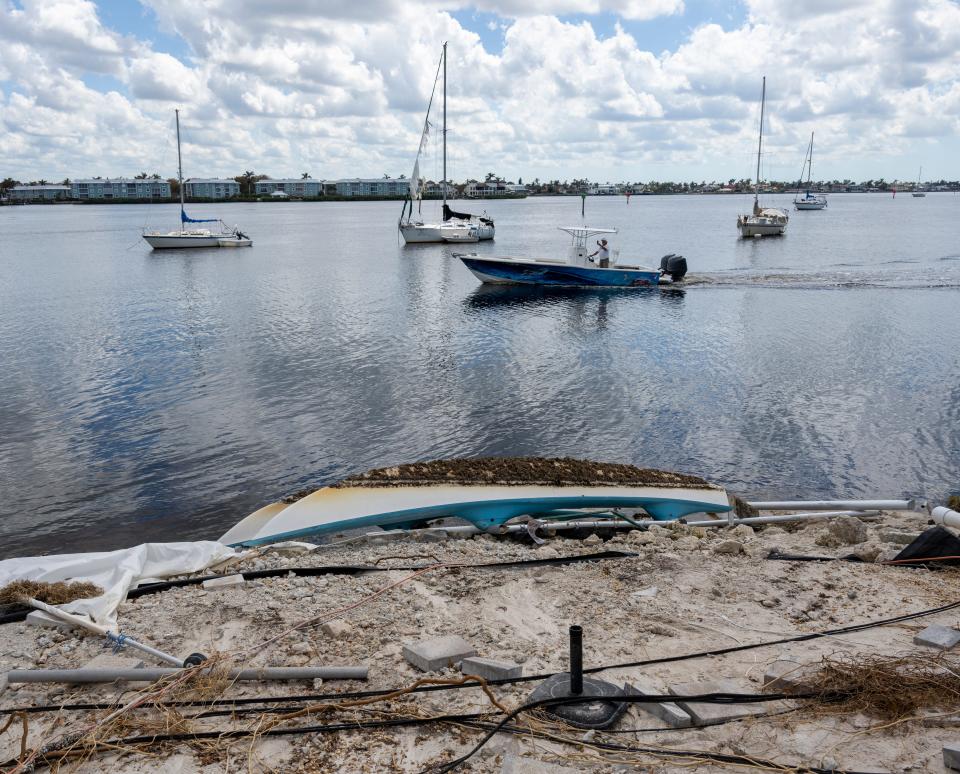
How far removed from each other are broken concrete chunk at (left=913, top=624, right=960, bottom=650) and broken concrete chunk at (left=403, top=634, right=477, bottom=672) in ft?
12.3

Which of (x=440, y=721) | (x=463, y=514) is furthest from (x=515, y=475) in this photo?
(x=440, y=721)

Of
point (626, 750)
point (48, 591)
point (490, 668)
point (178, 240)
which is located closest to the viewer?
point (626, 750)

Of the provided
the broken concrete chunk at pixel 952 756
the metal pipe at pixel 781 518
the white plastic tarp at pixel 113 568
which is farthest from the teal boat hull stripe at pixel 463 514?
the broken concrete chunk at pixel 952 756

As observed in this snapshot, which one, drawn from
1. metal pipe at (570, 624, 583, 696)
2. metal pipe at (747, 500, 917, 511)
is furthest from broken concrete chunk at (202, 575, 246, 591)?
metal pipe at (747, 500, 917, 511)

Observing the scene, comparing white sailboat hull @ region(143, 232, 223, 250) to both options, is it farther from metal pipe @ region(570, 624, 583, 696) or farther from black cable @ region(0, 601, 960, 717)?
metal pipe @ region(570, 624, 583, 696)

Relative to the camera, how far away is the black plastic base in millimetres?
5680

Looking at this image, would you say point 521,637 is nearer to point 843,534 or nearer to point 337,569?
point 337,569

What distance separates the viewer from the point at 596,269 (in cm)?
4175

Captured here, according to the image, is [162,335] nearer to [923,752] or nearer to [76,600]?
[76,600]

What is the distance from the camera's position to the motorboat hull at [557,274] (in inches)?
1652

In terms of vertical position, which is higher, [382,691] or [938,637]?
[938,637]

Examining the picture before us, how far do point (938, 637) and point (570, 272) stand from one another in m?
36.0

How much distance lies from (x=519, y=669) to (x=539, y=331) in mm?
26534

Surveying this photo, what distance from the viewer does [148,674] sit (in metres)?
6.38
